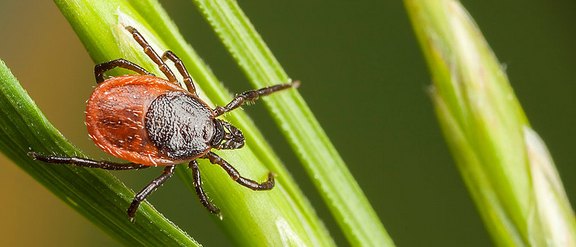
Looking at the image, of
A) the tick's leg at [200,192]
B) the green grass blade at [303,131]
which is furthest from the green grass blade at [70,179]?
the green grass blade at [303,131]

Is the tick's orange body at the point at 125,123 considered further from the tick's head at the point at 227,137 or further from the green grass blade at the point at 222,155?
the green grass blade at the point at 222,155

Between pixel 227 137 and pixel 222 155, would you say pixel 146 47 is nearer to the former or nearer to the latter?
pixel 222 155

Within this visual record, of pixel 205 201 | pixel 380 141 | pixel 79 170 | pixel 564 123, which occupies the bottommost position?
pixel 564 123

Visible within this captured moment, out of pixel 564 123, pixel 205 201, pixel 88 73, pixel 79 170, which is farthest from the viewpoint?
pixel 88 73

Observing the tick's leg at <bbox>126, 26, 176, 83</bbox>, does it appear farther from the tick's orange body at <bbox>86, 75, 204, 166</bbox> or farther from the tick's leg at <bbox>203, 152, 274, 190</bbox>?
the tick's orange body at <bbox>86, 75, 204, 166</bbox>

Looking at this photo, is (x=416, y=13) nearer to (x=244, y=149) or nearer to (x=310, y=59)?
(x=244, y=149)

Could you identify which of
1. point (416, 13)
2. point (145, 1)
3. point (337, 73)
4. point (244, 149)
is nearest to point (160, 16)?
point (145, 1)

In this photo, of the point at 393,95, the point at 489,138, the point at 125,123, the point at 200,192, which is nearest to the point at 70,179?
the point at 200,192

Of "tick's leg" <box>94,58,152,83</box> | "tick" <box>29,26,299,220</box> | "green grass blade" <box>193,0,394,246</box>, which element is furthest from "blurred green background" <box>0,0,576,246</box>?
"tick's leg" <box>94,58,152,83</box>
